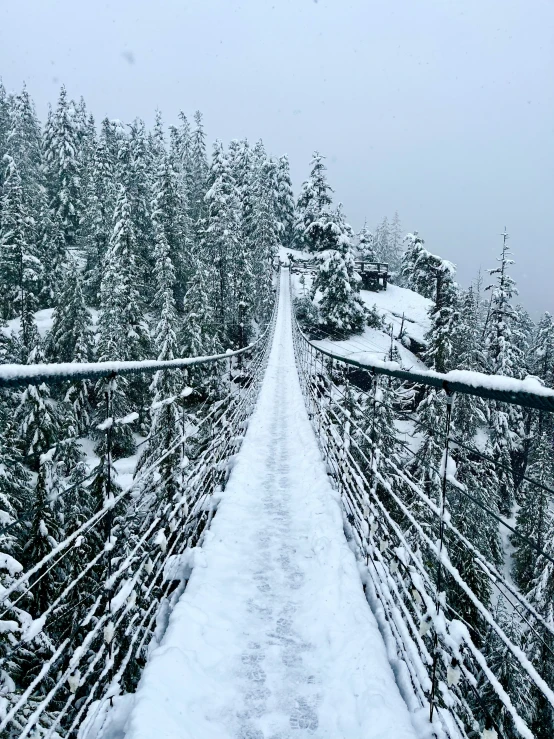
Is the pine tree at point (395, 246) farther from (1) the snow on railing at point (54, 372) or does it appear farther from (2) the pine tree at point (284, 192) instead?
Answer: (1) the snow on railing at point (54, 372)

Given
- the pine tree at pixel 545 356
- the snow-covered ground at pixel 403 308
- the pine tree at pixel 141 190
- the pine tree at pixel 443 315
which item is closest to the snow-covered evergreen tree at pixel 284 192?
the snow-covered ground at pixel 403 308

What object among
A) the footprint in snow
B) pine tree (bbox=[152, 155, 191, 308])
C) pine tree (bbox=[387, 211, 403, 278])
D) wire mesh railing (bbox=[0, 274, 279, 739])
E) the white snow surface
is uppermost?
pine tree (bbox=[387, 211, 403, 278])

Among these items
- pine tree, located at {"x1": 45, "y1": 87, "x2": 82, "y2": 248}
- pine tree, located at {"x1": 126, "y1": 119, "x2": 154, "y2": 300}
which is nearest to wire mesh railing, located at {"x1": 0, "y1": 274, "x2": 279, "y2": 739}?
pine tree, located at {"x1": 126, "y1": 119, "x2": 154, "y2": 300}

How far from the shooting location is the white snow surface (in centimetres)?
213

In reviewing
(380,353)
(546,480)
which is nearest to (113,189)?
(380,353)

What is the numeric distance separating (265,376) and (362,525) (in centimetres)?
1185

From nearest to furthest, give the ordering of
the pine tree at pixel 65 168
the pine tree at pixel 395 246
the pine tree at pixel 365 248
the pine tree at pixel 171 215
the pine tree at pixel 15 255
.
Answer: the pine tree at pixel 15 255 → the pine tree at pixel 171 215 → the pine tree at pixel 65 168 → the pine tree at pixel 365 248 → the pine tree at pixel 395 246

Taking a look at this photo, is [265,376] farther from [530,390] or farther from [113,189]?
[113,189]

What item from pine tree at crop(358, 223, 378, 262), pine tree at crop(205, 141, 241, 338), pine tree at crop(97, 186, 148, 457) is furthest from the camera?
pine tree at crop(358, 223, 378, 262)

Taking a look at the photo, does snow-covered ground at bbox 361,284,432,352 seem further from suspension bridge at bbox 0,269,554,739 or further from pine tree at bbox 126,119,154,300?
suspension bridge at bbox 0,269,554,739

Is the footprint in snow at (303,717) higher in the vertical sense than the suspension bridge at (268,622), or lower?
lower

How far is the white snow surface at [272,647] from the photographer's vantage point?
7.00ft

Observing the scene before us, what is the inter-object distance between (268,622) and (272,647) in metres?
0.24

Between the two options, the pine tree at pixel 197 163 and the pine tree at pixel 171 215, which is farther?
the pine tree at pixel 197 163
